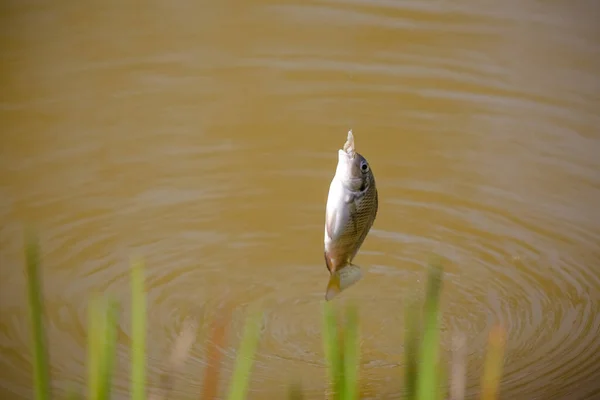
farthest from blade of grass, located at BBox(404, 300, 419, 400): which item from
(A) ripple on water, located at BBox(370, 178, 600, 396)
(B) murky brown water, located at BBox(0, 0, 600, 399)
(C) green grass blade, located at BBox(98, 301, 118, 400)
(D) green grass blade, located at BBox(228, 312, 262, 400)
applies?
(A) ripple on water, located at BBox(370, 178, 600, 396)

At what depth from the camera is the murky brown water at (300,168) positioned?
2.95 meters

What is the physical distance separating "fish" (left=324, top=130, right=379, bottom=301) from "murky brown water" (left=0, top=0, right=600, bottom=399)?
470 mm

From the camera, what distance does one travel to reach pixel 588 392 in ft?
8.76

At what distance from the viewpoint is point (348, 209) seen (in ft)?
7.12

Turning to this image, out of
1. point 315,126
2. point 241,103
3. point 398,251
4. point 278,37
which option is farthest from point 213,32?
point 398,251

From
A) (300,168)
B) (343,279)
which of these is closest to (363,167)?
(343,279)

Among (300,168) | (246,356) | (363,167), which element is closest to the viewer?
(246,356)

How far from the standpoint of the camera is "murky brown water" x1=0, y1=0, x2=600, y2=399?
2.95m

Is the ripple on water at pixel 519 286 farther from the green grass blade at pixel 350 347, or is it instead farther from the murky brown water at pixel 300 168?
the green grass blade at pixel 350 347

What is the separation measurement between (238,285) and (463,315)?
0.72 m

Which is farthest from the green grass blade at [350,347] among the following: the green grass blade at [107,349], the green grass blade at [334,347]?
the green grass blade at [107,349]

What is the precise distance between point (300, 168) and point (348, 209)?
1.85m

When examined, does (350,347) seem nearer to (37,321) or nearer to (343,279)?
(37,321)

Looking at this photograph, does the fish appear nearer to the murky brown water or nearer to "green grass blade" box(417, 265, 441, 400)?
the murky brown water
